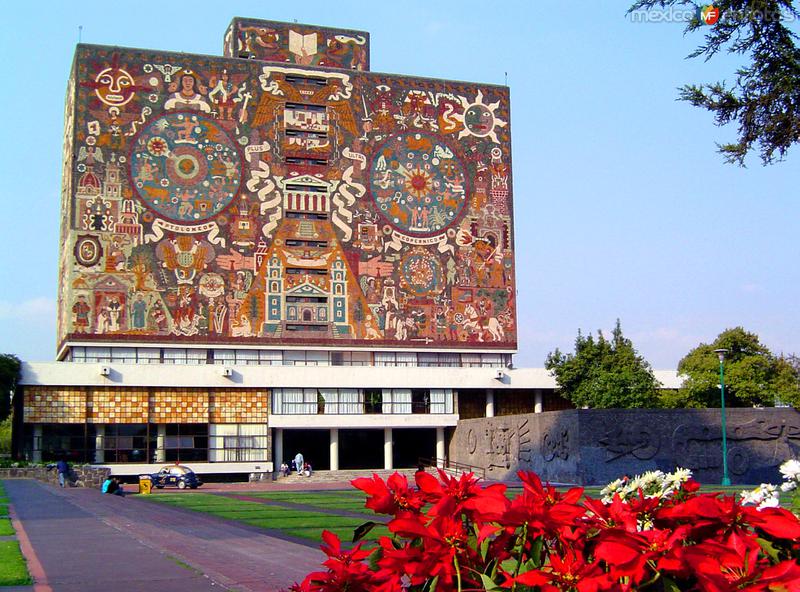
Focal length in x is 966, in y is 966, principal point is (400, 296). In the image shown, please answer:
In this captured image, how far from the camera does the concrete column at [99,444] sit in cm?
5447

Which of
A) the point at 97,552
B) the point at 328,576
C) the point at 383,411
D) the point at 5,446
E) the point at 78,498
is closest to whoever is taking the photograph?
the point at 328,576

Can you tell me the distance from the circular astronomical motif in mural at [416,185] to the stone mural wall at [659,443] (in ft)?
77.6

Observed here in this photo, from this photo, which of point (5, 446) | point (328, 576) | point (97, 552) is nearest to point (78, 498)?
point (97, 552)

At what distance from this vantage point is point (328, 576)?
3400 mm

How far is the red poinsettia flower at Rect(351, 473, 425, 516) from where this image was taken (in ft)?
11.3

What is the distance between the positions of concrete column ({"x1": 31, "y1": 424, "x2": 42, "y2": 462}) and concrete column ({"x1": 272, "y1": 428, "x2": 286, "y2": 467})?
44.0 ft

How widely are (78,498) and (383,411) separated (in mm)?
31223

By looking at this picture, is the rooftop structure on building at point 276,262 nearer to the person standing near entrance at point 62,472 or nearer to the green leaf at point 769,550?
the person standing near entrance at point 62,472

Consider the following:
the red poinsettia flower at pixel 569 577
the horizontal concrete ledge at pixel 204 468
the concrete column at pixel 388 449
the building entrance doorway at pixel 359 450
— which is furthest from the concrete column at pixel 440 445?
the red poinsettia flower at pixel 569 577

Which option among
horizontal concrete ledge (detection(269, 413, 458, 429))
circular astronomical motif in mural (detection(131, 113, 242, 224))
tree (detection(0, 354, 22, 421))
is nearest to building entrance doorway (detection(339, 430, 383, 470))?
horizontal concrete ledge (detection(269, 413, 458, 429))

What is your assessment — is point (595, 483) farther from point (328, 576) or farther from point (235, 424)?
point (328, 576)

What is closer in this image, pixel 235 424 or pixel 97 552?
pixel 97 552

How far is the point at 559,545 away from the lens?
309cm

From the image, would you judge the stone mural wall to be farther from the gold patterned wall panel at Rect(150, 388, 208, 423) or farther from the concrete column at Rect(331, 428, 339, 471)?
the gold patterned wall panel at Rect(150, 388, 208, 423)
